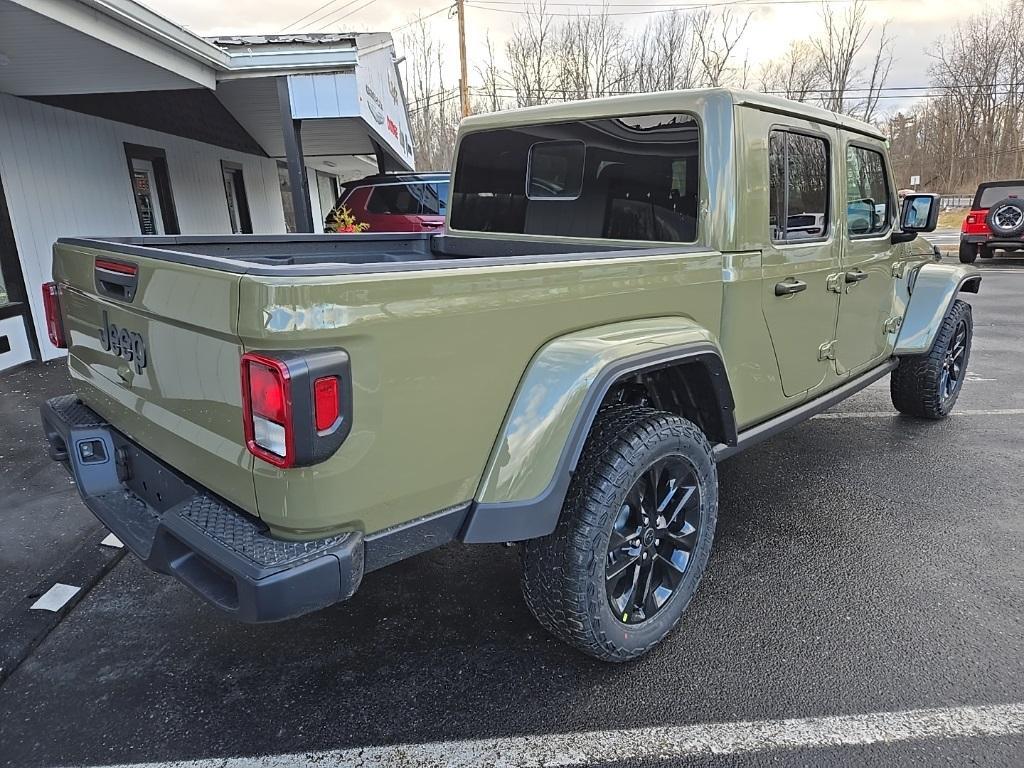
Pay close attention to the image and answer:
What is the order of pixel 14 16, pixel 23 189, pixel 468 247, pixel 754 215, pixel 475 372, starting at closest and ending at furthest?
pixel 475 372
pixel 754 215
pixel 468 247
pixel 14 16
pixel 23 189

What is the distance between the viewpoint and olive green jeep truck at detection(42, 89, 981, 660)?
5.47 ft

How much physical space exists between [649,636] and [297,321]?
5.54 feet

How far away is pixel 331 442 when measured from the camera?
1.63 m

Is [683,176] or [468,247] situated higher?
[683,176]

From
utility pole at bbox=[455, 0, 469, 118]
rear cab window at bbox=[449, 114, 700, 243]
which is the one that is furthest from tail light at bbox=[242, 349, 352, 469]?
utility pole at bbox=[455, 0, 469, 118]

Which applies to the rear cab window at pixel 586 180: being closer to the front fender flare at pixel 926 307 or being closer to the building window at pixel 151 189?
the front fender flare at pixel 926 307

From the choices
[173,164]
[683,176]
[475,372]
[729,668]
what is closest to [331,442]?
[475,372]

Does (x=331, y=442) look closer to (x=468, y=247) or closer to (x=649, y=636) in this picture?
(x=649, y=636)

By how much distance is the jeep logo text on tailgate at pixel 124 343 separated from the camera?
2127mm

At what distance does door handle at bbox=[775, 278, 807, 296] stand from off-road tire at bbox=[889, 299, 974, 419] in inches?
79.0

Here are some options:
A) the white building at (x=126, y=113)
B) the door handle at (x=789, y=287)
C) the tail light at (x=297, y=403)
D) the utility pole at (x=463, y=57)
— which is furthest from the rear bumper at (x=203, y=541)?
the utility pole at (x=463, y=57)

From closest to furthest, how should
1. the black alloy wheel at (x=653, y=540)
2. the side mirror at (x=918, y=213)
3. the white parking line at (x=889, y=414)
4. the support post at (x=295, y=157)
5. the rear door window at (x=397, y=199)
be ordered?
the black alloy wheel at (x=653, y=540) → the side mirror at (x=918, y=213) → the white parking line at (x=889, y=414) → the support post at (x=295, y=157) → the rear door window at (x=397, y=199)

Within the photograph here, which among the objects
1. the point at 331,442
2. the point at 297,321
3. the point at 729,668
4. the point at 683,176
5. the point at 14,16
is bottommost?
the point at 729,668

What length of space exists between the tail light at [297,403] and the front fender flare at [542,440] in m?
0.54
